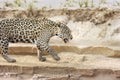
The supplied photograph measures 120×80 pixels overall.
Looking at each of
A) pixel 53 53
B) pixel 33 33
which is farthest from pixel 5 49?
A: pixel 53 53

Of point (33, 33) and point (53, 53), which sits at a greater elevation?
point (33, 33)

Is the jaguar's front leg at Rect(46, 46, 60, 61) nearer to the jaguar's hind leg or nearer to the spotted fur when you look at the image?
the spotted fur

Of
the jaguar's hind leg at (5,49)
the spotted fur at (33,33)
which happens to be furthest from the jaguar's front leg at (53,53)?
the jaguar's hind leg at (5,49)

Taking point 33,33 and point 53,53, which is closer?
point 53,53

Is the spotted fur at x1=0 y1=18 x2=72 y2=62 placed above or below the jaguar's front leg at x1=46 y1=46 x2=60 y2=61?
above

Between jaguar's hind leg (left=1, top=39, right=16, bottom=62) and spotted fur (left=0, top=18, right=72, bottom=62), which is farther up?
spotted fur (left=0, top=18, right=72, bottom=62)

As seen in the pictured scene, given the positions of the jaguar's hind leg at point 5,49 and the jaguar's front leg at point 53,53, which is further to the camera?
the jaguar's hind leg at point 5,49

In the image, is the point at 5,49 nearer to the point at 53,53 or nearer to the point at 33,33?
the point at 33,33

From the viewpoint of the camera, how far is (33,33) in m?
10.2

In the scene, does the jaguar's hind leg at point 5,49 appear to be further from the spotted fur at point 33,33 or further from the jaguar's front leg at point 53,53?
the jaguar's front leg at point 53,53

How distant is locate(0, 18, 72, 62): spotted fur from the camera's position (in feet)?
33.1

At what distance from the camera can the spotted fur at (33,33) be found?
1009 cm

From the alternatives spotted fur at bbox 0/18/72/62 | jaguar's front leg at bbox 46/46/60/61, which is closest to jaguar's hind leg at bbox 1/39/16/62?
spotted fur at bbox 0/18/72/62

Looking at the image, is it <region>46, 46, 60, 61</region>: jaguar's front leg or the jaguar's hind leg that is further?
the jaguar's hind leg
